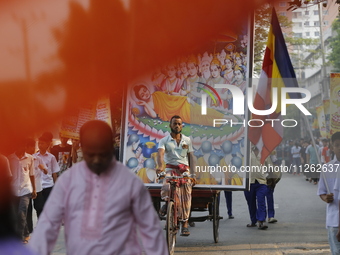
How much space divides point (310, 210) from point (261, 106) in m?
6.88

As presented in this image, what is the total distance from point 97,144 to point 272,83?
18.8ft

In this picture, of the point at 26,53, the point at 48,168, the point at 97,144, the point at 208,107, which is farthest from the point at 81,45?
the point at 48,168

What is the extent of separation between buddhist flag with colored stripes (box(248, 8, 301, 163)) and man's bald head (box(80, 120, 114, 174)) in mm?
4792

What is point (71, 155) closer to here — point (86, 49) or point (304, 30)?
point (86, 49)

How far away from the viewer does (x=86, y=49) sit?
3191 mm

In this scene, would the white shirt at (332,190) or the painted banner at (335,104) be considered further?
the painted banner at (335,104)

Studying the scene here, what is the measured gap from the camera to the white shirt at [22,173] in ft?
30.1

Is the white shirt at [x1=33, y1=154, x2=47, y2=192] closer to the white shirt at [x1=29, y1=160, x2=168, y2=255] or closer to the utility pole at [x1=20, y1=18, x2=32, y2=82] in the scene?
the white shirt at [x1=29, y1=160, x2=168, y2=255]

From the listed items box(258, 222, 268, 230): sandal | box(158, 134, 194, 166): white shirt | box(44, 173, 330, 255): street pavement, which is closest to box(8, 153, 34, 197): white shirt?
box(44, 173, 330, 255): street pavement

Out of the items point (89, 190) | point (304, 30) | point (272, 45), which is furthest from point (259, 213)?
point (304, 30)

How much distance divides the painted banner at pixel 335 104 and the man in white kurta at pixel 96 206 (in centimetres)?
998

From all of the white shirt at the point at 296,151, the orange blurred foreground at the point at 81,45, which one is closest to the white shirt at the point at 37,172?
the orange blurred foreground at the point at 81,45

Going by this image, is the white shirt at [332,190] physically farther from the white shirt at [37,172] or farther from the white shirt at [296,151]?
the white shirt at [296,151]

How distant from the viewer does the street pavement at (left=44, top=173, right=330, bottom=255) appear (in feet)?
30.8
